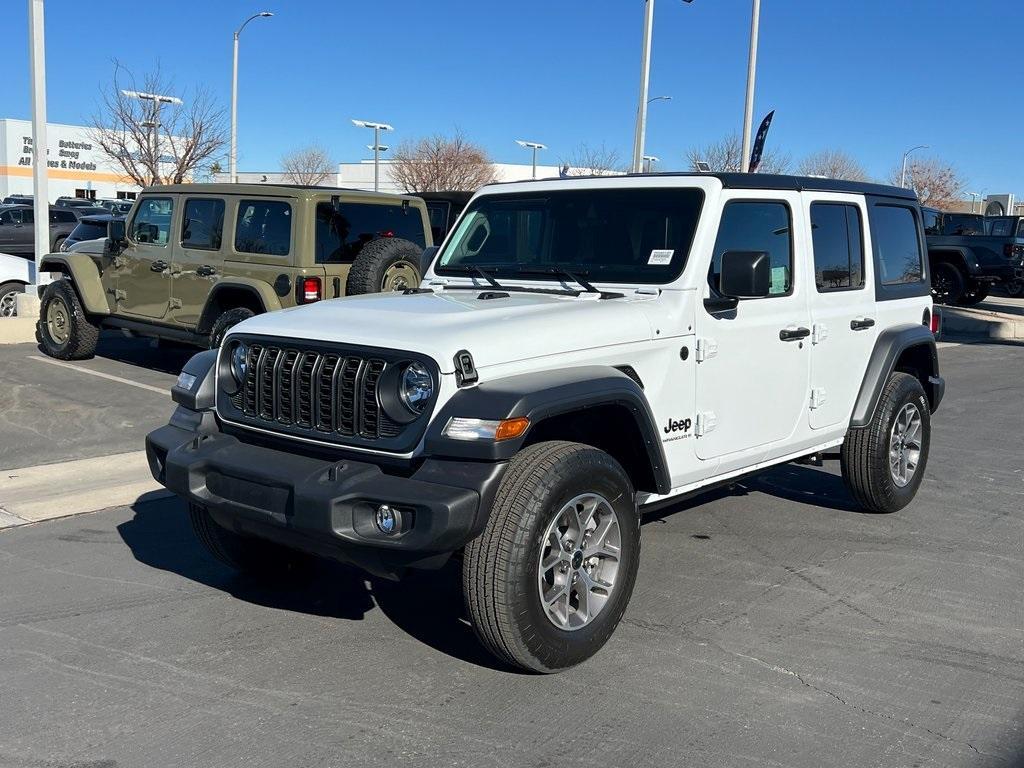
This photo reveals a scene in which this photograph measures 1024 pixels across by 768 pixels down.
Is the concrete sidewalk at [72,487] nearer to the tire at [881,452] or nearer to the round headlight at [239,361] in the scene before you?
the round headlight at [239,361]

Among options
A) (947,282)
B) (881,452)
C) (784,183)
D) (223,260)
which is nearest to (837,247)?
(784,183)

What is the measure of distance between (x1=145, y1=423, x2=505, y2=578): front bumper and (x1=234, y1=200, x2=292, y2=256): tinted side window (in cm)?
549

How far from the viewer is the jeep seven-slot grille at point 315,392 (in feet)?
12.9

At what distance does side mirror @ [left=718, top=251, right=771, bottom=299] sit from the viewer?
4586mm

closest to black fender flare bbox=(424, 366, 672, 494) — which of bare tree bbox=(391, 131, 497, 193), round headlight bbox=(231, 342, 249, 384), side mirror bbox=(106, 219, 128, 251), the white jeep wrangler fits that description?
the white jeep wrangler

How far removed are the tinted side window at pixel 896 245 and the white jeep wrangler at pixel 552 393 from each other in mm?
84

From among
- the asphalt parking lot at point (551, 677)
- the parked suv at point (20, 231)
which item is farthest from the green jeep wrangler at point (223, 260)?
the parked suv at point (20, 231)

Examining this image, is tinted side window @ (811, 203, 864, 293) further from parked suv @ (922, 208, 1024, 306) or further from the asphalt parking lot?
parked suv @ (922, 208, 1024, 306)

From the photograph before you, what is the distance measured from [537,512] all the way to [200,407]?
165 cm

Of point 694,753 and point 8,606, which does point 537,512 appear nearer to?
point 694,753

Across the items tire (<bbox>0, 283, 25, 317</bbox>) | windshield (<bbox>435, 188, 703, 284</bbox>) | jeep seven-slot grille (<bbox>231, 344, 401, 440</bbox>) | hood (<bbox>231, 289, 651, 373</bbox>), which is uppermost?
windshield (<bbox>435, 188, 703, 284</bbox>)

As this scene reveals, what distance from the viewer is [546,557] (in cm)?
398

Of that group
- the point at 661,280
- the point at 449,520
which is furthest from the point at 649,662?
the point at 661,280

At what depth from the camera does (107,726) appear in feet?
11.7
